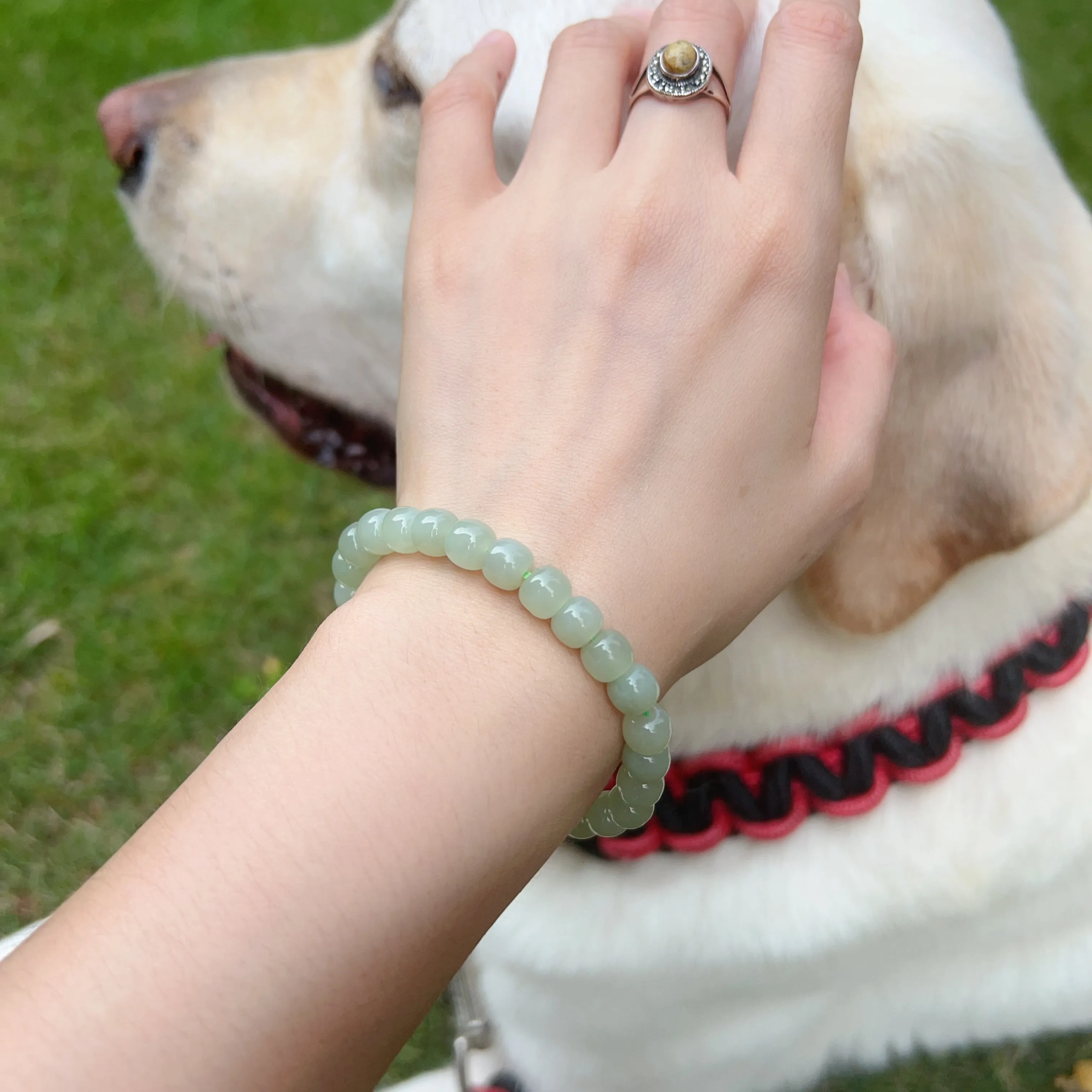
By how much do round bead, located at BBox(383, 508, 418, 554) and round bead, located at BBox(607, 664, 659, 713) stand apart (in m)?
0.20

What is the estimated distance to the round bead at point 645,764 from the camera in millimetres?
812

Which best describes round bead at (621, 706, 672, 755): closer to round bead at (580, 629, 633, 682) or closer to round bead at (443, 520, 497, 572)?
round bead at (580, 629, 633, 682)

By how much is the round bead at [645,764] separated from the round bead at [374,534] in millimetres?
265

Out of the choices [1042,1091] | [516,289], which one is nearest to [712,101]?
Answer: [516,289]

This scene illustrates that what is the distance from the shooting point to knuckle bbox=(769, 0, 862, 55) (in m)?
0.83

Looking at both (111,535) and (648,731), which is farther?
(111,535)

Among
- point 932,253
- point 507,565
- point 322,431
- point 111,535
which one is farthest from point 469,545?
point 111,535

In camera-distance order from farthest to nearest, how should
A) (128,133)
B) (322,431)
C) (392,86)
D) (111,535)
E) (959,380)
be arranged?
1. (111,535)
2. (322,431)
3. (128,133)
4. (392,86)
5. (959,380)

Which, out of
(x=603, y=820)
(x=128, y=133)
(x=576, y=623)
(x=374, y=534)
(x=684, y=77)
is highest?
(x=128, y=133)

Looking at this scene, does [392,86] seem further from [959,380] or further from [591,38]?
[959,380]

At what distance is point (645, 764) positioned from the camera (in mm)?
821

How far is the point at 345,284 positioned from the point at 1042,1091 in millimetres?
2374

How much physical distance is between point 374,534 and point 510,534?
117 millimetres

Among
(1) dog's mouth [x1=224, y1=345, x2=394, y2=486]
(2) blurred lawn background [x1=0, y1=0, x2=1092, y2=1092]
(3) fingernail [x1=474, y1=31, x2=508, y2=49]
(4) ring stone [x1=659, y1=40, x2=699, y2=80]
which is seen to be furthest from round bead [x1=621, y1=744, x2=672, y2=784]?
(2) blurred lawn background [x1=0, y1=0, x2=1092, y2=1092]
